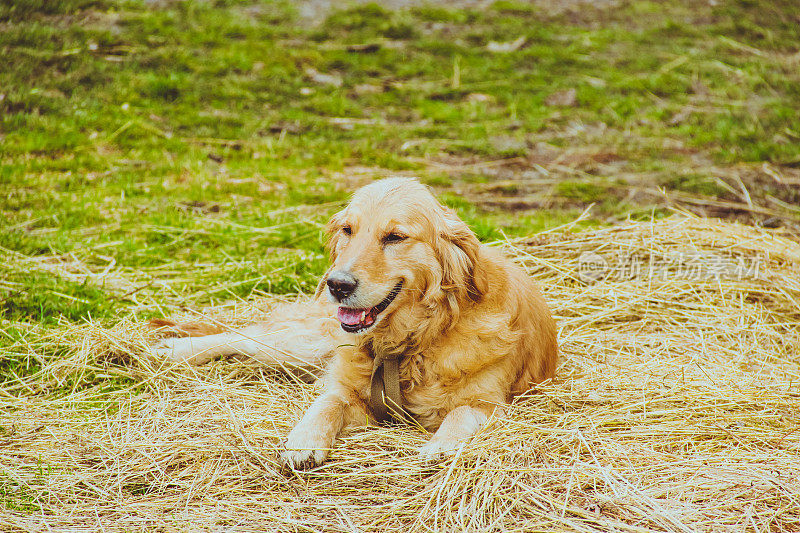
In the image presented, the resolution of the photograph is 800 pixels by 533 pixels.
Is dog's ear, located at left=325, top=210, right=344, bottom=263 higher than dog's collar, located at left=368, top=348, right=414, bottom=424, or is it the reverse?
dog's ear, located at left=325, top=210, right=344, bottom=263

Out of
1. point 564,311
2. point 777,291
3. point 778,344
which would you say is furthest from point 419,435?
point 777,291

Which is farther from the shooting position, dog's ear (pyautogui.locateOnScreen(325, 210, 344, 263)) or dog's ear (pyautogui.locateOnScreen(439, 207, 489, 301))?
dog's ear (pyautogui.locateOnScreen(325, 210, 344, 263))

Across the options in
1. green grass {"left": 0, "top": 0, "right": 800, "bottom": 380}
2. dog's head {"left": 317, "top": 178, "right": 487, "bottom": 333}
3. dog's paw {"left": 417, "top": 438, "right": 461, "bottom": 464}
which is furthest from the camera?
green grass {"left": 0, "top": 0, "right": 800, "bottom": 380}

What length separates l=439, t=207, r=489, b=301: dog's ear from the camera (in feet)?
12.2

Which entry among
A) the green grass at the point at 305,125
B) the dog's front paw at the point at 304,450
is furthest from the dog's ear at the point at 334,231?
the green grass at the point at 305,125

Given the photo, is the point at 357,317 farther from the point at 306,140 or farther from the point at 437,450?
the point at 306,140

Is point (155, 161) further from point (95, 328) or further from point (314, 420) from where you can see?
point (314, 420)

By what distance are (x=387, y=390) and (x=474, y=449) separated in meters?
0.64

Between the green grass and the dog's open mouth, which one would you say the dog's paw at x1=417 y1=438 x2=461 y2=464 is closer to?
the dog's open mouth

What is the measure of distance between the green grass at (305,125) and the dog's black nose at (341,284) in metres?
2.10

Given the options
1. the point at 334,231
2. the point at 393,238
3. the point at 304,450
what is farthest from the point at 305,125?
the point at 304,450

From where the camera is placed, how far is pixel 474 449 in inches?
130

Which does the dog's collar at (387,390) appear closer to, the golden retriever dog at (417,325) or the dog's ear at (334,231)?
the golden retriever dog at (417,325)

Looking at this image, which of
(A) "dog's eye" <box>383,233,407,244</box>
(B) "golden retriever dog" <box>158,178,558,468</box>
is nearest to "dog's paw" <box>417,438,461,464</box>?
(B) "golden retriever dog" <box>158,178,558,468</box>
